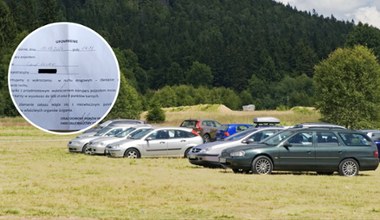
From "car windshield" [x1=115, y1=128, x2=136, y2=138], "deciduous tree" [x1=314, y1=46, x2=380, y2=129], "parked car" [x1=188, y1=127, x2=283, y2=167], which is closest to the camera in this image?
"parked car" [x1=188, y1=127, x2=283, y2=167]

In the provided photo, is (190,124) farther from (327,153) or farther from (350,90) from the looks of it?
(350,90)

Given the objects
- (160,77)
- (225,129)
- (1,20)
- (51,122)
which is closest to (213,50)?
(160,77)

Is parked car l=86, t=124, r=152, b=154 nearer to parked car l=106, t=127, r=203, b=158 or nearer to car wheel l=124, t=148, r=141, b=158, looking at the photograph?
parked car l=106, t=127, r=203, b=158

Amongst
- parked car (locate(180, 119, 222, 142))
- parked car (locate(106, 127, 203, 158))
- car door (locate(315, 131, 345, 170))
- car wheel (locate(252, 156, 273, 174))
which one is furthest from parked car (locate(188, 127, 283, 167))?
parked car (locate(180, 119, 222, 142))

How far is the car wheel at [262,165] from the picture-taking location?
2176 centimetres

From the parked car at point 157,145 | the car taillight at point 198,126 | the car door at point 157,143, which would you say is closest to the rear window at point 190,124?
the car taillight at point 198,126

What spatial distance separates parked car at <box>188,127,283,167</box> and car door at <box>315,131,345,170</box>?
2.72 m

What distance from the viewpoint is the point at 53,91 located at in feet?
72.4

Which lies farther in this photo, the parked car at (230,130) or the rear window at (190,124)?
the rear window at (190,124)

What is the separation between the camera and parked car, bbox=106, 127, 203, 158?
29500 mm

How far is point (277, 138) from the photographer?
2275 centimetres

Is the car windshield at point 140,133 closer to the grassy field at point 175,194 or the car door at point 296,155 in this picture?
the grassy field at point 175,194

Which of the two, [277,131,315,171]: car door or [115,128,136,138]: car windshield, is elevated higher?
[115,128,136,138]: car windshield

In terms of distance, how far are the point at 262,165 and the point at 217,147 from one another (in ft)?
10.2
